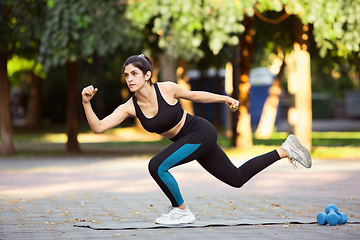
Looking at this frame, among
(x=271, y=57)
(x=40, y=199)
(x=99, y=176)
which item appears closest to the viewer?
(x=40, y=199)

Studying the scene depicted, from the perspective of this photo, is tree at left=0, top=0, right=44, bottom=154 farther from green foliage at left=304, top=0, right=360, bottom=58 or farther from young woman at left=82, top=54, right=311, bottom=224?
young woman at left=82, top=54, right=311, bottom=224

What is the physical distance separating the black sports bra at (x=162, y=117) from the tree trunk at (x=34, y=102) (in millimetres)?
26407

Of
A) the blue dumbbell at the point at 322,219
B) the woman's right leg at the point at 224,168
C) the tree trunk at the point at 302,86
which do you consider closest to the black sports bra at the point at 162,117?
the woman's right leg at the point at 224,168

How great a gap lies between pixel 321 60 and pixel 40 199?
40.6 feet

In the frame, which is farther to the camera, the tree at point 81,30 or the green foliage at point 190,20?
the tree at point 81,30

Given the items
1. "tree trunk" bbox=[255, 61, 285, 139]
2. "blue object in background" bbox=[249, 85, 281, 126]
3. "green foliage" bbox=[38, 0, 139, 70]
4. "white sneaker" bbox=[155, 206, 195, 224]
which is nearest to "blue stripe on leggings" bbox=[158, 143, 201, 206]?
"white sneaker" bbox=[155, 206, 195, 224]

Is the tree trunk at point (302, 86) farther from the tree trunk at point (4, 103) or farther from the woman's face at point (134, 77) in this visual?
the woman's face at point (134, 77)

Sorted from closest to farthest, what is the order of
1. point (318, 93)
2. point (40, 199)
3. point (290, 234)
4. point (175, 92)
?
1. point (290, 234)
2. point (175, 92)
3. point (40, 199)
4. point (318, 93)

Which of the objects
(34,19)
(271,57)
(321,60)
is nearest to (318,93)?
(271,57)

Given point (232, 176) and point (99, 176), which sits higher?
point (232, 176)

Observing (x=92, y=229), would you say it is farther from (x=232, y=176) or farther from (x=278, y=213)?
(x=278, y=213)

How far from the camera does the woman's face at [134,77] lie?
5219mm

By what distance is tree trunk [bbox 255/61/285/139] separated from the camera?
2150 cm

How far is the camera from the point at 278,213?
6305 millimetres
